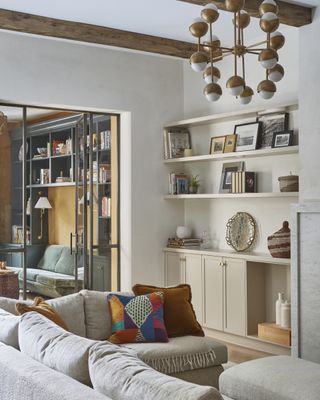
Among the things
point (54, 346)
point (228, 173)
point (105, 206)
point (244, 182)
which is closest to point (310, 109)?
point (244, 182)

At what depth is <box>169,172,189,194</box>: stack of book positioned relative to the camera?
718cm

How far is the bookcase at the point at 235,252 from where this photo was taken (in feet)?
20.0

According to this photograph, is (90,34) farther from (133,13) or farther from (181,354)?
(181,354)

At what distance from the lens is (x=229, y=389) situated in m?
3.87

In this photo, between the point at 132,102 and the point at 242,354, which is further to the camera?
the point at 132,102

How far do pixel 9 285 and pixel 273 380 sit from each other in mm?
3477

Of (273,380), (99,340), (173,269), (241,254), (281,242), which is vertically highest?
(281,242)

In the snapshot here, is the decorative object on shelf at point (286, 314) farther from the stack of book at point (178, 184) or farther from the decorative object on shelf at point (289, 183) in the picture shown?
the stack of book at point (178, 184)

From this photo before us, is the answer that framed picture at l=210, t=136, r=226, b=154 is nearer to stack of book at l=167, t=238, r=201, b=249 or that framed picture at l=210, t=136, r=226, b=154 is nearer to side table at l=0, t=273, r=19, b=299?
stack of book at l=167, t=238, r=201, b=249

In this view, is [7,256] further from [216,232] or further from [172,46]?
[172,46]

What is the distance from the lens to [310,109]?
5289 millimetres

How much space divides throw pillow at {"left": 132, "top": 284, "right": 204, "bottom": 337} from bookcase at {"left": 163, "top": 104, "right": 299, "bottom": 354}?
1.42 meters

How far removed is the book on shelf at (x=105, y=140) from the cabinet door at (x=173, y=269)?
1.40m

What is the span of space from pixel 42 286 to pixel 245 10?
4.12 meters
